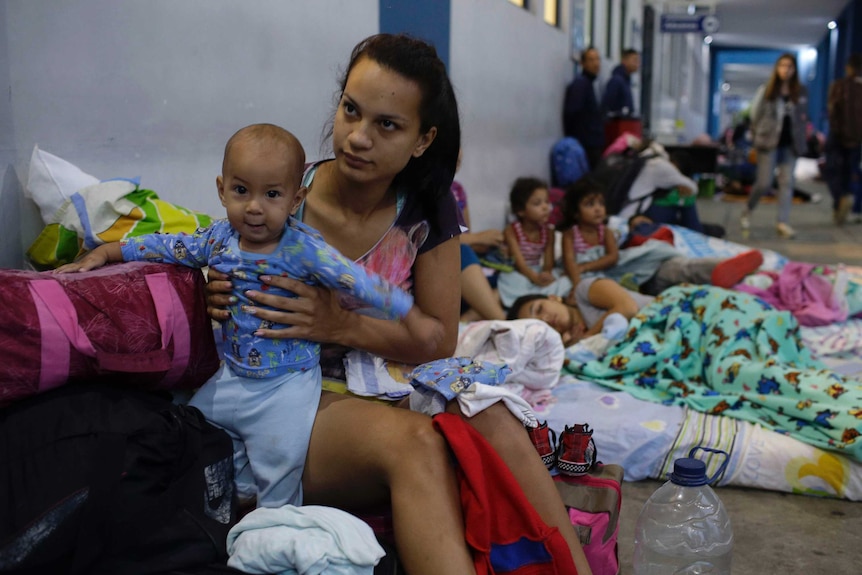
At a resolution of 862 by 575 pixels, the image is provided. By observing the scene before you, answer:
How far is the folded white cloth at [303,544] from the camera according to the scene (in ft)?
5.37

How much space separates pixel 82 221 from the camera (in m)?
2.24

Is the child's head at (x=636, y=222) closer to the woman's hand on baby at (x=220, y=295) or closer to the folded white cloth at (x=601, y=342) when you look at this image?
the folded white cloth at (x=601, y=342)

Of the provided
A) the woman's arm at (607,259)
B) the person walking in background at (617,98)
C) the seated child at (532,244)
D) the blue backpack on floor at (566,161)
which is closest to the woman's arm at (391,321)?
the seated child at (532,244)

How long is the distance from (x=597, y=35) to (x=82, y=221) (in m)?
9.34

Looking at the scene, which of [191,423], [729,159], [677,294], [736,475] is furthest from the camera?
[729,159]

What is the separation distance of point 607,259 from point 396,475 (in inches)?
137

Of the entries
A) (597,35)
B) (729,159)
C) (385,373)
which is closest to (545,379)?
(385,373)

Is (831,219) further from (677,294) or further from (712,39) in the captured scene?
(712,39)

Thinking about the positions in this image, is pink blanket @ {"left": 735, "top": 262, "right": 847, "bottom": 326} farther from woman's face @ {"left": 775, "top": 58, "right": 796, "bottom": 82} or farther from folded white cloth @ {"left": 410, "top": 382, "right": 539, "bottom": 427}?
woman's face @ {"left": 775, "top": 58, "right": 796, "bottom": 82}

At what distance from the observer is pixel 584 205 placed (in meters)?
5.13

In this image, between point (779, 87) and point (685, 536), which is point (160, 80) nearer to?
point (685, 536)

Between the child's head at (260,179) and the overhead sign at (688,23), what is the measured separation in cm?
1315

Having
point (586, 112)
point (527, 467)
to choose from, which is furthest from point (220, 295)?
point (586, 112)

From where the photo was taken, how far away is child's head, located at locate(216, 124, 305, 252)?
1791 mm
